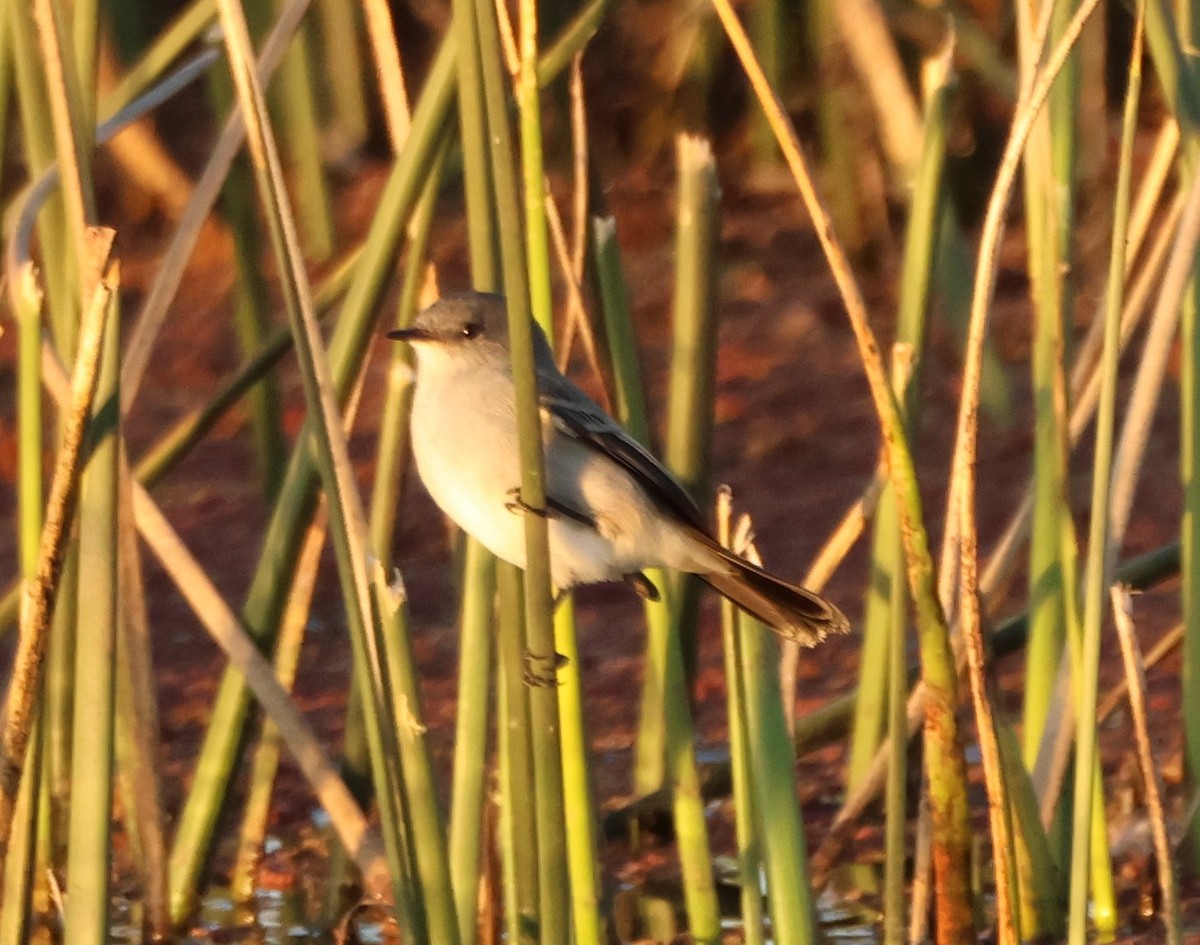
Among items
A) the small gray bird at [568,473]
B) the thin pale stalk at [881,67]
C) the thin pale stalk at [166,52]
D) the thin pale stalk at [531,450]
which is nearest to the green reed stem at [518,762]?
the thin pale stalk at [531,450]

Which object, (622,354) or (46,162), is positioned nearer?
(46,162)

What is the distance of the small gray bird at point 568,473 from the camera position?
9.00 ft

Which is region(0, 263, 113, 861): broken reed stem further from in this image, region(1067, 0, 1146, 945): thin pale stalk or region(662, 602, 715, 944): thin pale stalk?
region(1067, 0, 1146, 945): thin pale stalk

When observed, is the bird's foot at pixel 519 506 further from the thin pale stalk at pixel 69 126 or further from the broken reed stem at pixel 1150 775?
the broken reed stem at pixel 1150 775

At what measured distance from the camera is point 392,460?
286 centimetres

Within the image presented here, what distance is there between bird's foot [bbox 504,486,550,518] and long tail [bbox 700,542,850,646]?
292 millimetres

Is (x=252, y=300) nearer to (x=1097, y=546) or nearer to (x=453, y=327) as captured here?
(x=453, y=327)

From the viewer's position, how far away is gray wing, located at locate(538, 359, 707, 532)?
281 cm

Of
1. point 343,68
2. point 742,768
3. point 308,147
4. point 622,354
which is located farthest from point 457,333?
point 343,68

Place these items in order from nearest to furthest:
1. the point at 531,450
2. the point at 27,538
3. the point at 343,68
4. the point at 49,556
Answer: the point at 531,450 → the point at 49,556 → the point at 27,538 → the point at 343,68

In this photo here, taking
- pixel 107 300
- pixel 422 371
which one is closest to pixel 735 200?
pixel 422 371

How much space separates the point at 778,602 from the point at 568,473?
36 cm

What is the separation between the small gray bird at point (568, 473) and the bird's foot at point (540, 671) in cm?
55

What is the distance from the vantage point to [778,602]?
2756mm
